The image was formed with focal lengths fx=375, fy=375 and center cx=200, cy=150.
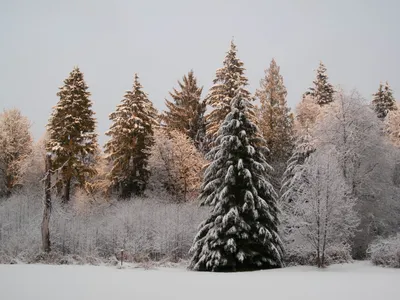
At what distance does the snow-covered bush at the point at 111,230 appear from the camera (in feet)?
79.3

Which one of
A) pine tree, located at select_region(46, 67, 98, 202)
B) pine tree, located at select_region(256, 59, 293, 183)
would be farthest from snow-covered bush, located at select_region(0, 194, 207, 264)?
pine tree, located at select_region(256, 59, 293, 183)

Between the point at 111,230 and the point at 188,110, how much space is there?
62.4 feet

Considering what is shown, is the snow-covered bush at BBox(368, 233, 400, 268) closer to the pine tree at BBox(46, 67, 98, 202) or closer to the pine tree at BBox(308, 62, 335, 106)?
the pine tree at BBox(46, 67, 98, 202)

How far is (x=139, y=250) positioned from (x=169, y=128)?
765 inches

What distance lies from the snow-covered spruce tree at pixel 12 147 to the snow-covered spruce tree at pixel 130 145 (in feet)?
41.1

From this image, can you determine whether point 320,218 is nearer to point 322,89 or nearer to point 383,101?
point 322,89

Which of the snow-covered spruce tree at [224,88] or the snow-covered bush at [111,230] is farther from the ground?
the snow-covered spruce tree at [224,88]

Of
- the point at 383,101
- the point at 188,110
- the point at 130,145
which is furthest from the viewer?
the point at 383,101

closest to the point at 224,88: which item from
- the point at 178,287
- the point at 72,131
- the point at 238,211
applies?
the point at 72,131

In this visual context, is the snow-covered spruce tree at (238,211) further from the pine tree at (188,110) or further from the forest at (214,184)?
the pine tree at (188,110)

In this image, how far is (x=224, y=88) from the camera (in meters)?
33.9

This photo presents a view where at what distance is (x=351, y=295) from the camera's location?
9.67m

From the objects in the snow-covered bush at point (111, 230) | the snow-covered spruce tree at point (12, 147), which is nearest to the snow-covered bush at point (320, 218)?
the snow-covered bush at point (111, 230)

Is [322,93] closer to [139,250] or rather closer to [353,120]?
[353,120]
